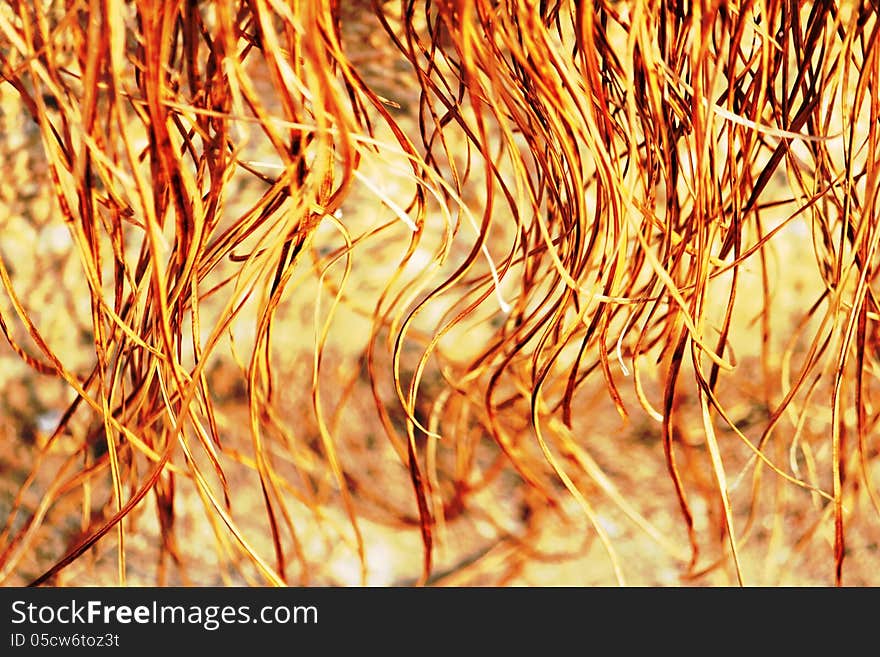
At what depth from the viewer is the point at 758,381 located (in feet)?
0.99

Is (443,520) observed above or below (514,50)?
below

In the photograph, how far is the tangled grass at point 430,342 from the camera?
0.28 meters

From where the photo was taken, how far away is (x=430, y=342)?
0.29 m

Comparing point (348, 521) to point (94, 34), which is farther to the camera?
point (348, 521)

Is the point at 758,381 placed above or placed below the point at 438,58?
below

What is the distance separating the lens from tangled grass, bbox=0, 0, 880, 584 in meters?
0.28
